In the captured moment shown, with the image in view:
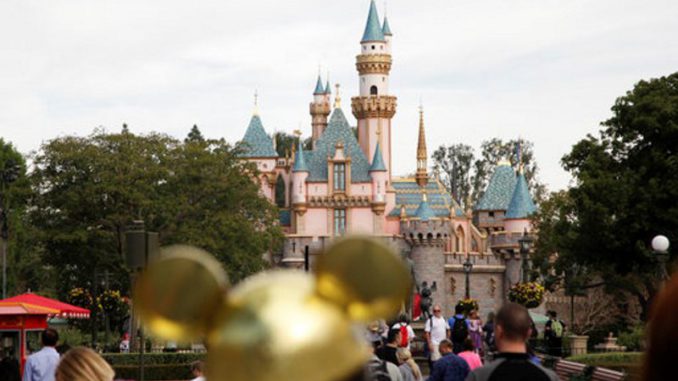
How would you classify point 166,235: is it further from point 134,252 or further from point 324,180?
point 134,252

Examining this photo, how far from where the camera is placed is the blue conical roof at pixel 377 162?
9394 cm

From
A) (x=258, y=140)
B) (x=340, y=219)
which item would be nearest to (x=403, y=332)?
(x=340, y=219)

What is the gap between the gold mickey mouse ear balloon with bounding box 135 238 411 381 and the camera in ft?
5.72

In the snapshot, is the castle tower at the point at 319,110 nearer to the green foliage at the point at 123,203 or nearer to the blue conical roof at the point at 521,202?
the blue conical roof at the point at 521,202

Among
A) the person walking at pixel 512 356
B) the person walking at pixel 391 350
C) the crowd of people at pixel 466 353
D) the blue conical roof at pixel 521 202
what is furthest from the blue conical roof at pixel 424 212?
the person walking at pixel 512 356

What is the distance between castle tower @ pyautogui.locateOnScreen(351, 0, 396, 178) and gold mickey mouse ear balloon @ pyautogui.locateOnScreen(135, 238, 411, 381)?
93.8 meters

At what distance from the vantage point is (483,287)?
9575cm

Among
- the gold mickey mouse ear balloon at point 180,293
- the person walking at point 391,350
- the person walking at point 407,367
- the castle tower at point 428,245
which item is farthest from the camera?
the castle tower at point 428,245

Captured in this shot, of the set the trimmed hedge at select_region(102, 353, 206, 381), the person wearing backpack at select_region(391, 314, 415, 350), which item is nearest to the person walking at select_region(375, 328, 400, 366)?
the person wearing backpack at select_region(391, 314, 415, 350)

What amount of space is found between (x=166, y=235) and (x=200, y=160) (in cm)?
366

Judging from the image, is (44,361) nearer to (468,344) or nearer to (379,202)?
(468,344)

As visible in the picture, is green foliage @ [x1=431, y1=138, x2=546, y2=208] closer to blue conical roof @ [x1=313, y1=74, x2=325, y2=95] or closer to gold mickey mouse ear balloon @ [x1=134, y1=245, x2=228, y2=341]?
blue conical roof @ [x1=313, y1=74, x2=325, y2=95]

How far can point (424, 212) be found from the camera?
94625 mm

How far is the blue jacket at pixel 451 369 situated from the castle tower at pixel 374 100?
84200 mm
